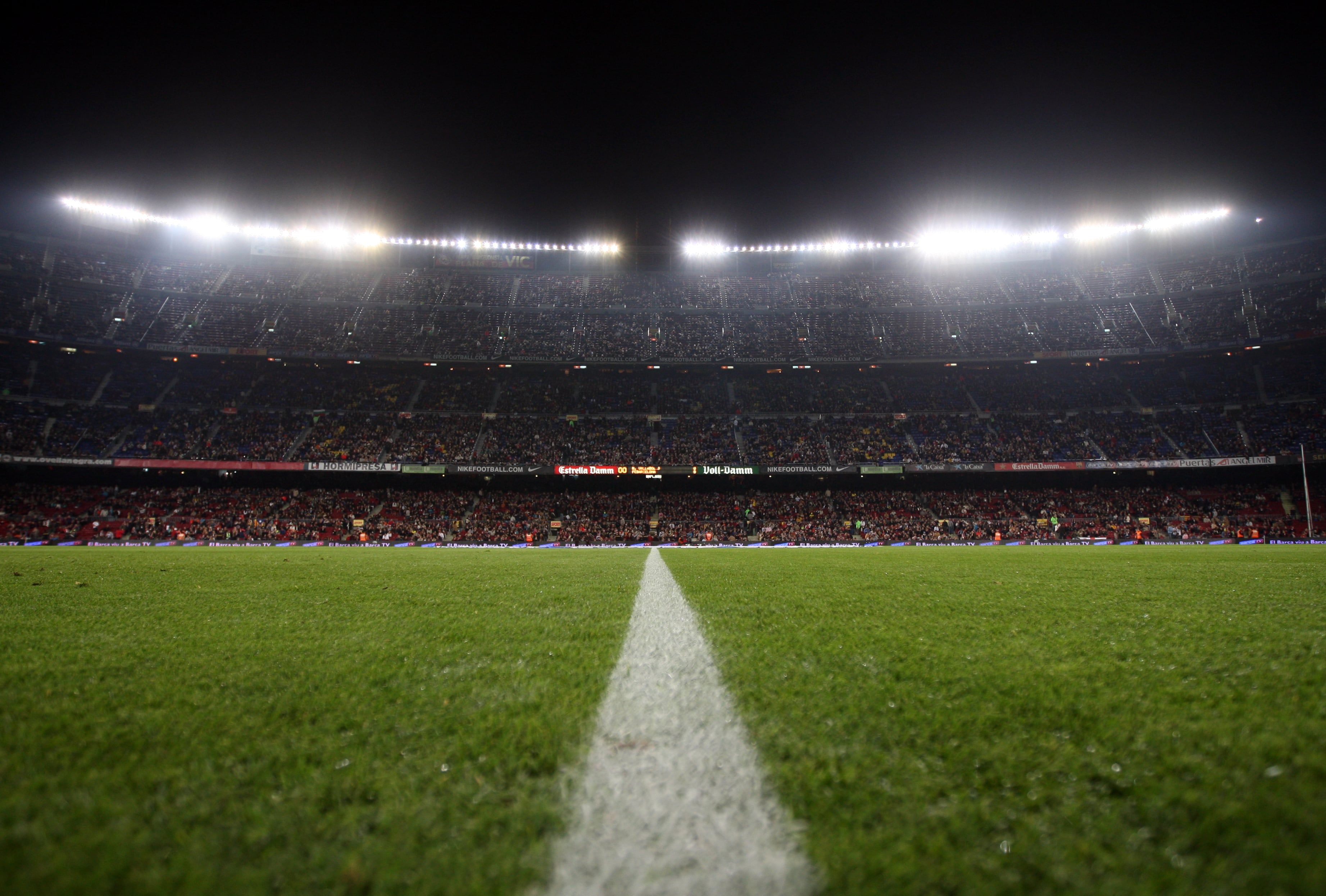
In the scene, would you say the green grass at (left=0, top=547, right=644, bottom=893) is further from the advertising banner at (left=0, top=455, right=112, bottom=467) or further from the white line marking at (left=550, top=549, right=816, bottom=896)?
the advertising banner at (left=0, top=455, right=112, bottom=467)

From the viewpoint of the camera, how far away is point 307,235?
4638 cm

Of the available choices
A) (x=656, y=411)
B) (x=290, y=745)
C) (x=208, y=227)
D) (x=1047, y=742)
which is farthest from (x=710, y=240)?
(x=290, y=745)

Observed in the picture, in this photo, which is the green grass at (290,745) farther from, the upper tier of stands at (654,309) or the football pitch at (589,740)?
the upper tier of stands at (654,309)

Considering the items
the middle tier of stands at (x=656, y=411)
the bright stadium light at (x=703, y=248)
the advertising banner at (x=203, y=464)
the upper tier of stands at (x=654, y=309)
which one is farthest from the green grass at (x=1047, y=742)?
the bright stadium light at (x=703, y=248)

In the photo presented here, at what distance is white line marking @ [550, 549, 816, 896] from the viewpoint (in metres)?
1.26

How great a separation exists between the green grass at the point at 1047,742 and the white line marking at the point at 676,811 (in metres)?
0.09

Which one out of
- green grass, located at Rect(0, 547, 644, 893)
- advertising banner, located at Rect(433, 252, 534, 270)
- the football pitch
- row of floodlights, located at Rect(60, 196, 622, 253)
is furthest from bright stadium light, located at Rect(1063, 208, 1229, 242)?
green grass, located at Rect(0, 547, 644, 893)

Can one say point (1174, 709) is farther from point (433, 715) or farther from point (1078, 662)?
point (433, 715)

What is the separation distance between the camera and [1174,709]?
89.5 inches

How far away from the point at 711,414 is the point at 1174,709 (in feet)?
129

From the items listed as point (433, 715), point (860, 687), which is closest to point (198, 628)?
point (433, 715)

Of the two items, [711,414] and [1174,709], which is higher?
[711,414]

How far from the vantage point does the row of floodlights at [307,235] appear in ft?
141

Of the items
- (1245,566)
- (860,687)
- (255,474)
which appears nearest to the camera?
(860,687)
